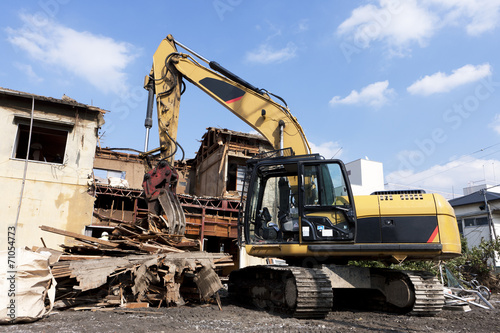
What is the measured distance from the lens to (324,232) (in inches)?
253

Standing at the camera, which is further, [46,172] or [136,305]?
[46,172]

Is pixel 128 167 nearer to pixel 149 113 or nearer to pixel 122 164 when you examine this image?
pixel 122 164

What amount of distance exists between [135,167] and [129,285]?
21164 millimetres

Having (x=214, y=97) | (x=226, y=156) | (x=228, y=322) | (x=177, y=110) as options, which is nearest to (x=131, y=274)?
(x=228, y=322)

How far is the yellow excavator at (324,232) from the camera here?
251 inches

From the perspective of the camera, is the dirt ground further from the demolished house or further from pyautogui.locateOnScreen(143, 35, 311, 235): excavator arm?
the demolished house

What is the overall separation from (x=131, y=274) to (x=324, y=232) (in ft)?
11.5

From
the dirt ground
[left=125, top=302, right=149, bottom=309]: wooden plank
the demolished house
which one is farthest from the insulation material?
the demolished house

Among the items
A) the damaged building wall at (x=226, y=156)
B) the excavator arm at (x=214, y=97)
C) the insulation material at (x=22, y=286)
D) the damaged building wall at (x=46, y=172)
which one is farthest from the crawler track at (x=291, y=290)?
the damaged building wall at (x=226, y=156)

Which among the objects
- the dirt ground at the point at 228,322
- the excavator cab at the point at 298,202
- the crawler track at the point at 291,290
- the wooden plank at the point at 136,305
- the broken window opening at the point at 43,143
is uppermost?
the broken window opening at the point at 43,143

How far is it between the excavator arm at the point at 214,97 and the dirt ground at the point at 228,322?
11.5 ft

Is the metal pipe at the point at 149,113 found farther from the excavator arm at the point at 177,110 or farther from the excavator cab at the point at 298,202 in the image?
the excavator cab at the point at 298,202

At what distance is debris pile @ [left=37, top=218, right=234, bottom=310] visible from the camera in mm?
6520

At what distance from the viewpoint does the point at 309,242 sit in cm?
643
